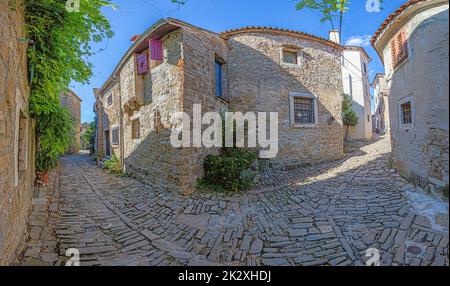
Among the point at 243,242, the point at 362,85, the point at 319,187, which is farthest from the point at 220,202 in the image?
the point at 362,85

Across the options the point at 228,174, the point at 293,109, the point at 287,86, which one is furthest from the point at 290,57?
the point at 228,174

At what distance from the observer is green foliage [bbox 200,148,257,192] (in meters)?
6.06

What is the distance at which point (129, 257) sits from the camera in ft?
10.7

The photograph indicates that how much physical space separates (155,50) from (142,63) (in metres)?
1.16

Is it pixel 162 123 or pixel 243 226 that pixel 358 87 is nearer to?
pixel 162 123

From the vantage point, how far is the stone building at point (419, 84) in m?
2.09

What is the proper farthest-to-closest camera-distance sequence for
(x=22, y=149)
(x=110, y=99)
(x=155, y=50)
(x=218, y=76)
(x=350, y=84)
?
(x=350, y=84) < (x=110, y=99) < (x=218, y=76) < (x=155, y=50) < (x=22, y=149)

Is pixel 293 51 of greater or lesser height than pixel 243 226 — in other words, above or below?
above

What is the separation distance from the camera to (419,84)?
3.29 meters

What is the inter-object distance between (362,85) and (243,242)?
14.9 metres

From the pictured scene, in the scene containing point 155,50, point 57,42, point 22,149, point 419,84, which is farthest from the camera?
point 155,50

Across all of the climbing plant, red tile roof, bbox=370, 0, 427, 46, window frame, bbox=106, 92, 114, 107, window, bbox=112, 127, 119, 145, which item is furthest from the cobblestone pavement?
window frame, bbox=106, 92, 114, 107
